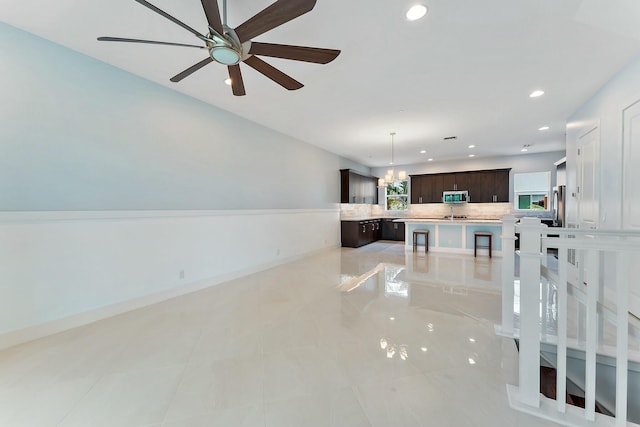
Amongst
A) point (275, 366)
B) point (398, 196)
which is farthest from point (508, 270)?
point (398, 196)

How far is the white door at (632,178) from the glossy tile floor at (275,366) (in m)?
1.32

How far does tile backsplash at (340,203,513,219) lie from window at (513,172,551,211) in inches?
13.9

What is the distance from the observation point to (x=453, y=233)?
6852 millimetres

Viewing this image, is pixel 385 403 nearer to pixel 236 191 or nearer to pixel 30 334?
pixel 30 334

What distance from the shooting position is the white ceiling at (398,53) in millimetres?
2158

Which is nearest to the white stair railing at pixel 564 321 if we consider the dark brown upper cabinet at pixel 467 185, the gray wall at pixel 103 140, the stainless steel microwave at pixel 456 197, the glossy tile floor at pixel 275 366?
the glossy tile floor at pixel 275 366

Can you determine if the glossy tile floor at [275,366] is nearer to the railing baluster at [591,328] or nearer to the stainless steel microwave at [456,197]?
the railing baluster at [591,328]

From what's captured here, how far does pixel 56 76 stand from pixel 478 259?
7620 mm

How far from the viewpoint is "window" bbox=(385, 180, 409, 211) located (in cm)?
962

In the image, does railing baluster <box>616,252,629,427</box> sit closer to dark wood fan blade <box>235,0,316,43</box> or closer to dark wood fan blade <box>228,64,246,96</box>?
dark wood fan blade <box>235,0,316,43</box>

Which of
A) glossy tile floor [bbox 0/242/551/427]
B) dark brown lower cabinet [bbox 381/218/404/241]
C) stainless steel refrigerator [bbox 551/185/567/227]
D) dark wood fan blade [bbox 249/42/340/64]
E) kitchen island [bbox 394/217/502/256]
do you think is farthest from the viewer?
dark brown lower cabinet [bbox 381/218/404/241]

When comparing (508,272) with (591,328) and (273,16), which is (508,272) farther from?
(273,16)

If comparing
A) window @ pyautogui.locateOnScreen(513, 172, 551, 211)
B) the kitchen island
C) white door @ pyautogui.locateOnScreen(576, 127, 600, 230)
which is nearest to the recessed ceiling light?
white door @ pyautogui.locateOnScreen(576, 127, 600, 230)

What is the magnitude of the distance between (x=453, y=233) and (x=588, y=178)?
3.23m
